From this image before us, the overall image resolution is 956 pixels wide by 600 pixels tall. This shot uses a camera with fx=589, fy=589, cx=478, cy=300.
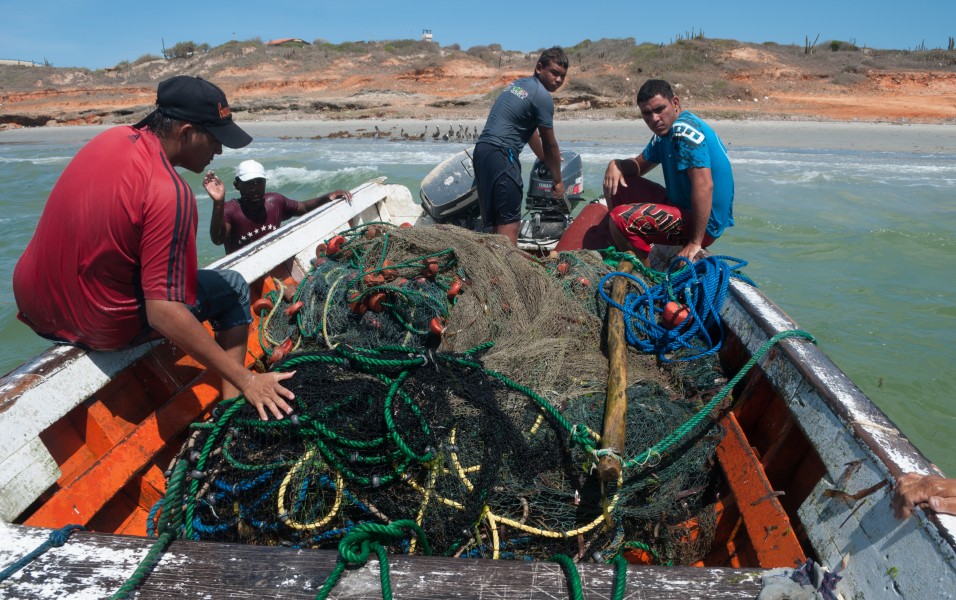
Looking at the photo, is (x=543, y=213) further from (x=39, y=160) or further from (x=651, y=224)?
(x=39, y=160)

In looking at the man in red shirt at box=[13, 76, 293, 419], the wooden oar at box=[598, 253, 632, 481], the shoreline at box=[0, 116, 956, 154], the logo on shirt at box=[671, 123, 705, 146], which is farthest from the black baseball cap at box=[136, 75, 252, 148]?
the shoreline at box=[0, 116, 956, 154]

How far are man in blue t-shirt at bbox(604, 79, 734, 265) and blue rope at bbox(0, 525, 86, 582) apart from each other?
371 centimetres

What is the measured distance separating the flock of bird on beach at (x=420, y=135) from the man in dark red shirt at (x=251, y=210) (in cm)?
2275

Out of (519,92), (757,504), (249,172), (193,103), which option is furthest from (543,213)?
(193,103)

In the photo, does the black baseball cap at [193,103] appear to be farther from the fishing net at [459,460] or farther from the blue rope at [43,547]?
the blue rope at [43,547]

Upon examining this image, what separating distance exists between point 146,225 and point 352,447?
1161 mm

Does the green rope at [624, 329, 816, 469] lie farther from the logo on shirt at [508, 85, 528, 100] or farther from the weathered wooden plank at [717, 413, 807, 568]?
the logo on shirt at [508, 85, 528, 100]

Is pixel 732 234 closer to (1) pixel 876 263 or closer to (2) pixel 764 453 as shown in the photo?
(1) pixel 876 263

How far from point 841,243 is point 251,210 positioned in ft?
32.9

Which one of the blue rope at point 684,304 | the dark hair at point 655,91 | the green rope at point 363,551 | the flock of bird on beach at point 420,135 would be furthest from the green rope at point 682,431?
the flock of bird on beach at point 420,135

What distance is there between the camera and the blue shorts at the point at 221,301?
2984mm

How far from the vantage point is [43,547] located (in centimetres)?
185

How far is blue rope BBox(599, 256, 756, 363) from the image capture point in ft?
10.9

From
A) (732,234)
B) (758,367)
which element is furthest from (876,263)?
(758,367)
